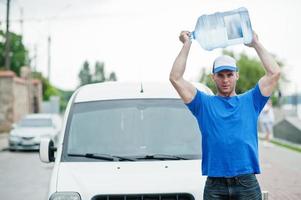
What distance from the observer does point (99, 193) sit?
190 inches

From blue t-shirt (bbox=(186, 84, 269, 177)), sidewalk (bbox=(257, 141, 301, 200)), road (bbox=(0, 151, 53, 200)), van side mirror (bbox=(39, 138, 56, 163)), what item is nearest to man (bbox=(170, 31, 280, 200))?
blue t-shirt (bbox=(186, 84, 269, 177))

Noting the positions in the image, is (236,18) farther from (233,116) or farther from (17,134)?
(17,134)

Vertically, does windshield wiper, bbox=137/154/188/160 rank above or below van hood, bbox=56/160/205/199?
above

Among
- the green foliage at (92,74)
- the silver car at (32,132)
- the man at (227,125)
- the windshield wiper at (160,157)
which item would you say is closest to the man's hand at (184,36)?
the man at (227,125)

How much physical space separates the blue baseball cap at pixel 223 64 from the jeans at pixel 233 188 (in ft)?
2.50

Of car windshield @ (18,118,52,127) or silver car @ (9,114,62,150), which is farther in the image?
car windshield @ (18,118,52,127)

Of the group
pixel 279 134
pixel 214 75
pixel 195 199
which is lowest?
pixel 279 134

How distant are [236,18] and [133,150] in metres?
1.76

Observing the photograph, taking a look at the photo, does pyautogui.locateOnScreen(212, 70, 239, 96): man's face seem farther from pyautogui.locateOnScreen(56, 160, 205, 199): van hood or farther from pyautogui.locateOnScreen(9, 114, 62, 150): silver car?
pyautogui.locateOnScreen(9, 114, 62, 150): silver car

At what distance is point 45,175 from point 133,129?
9136 mm

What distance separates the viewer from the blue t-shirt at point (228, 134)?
405cm

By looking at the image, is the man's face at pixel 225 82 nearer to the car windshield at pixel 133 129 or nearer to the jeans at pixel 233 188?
the jeans at pixel 233 188

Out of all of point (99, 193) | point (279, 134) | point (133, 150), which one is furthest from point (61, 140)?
point (279, 134)

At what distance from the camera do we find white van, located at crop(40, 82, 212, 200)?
4.85 metres
